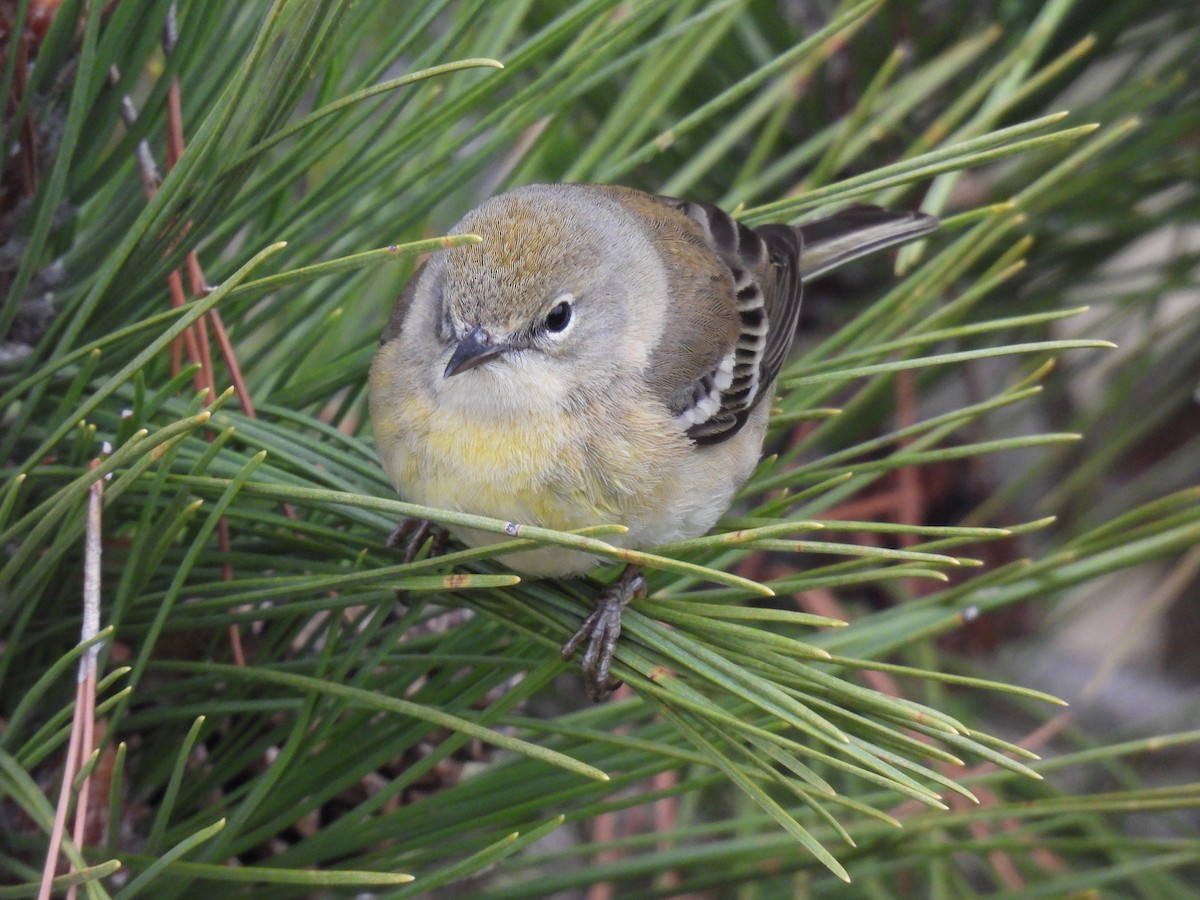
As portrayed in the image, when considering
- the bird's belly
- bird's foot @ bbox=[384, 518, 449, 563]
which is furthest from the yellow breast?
bird's foot @ bbox=[384, 518, 449, 563]

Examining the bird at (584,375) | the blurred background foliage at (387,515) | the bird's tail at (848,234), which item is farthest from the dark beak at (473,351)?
the bird's tail at (848,234)

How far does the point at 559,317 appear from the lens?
157cm

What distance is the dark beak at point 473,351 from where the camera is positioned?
A: 1.44m

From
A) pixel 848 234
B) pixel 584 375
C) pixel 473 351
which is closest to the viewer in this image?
pixel 473 351

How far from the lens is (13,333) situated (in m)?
1.20

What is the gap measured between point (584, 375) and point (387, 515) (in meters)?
0.34

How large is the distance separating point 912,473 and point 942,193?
A: 762 mm

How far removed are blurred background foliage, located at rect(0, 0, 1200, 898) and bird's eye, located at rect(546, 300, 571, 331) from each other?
18 cm

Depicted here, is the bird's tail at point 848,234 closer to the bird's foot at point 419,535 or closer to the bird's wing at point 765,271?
the bird's wing at point 765,271

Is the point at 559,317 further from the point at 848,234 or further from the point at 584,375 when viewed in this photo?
the point at 848,234

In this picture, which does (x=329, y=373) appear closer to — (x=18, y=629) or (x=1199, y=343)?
(x=18, y=629)

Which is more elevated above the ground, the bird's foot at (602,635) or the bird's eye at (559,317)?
the bird's eye at (559,317)

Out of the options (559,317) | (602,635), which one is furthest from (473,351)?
(602,635)

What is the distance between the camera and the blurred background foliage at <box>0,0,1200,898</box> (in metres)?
0.96
